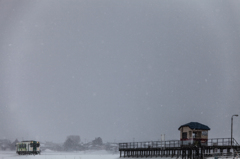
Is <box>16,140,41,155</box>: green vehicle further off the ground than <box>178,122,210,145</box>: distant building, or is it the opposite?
<box>178,122,210,145</box>: distant building

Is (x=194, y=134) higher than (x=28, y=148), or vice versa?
(x=194, y=134)

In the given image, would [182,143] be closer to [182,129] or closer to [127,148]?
[182,129]

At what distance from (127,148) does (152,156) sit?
8.16 metres

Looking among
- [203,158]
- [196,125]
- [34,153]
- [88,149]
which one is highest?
[196,125]

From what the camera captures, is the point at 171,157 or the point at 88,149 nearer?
the point at 171,157

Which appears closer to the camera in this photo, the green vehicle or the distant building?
the distant building

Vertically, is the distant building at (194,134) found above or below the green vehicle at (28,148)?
above

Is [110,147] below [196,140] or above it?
below

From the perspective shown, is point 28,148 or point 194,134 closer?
point 194,134

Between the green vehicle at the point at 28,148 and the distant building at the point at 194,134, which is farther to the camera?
the green vehicle at the point at 28,148

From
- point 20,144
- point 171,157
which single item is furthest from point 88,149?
point 171,157

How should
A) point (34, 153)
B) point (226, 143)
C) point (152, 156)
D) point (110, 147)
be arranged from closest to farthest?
point (226, 143)
point (152, 156)
point (34, 153)
point (110, 147)

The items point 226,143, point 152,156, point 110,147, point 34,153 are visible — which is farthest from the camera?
point 110,147

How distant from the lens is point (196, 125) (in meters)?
55.8
